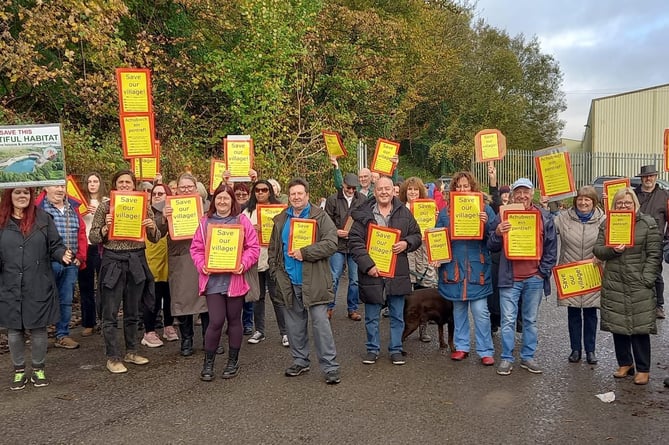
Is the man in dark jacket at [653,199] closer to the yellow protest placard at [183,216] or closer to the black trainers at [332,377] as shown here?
the black trainers at [332,377]

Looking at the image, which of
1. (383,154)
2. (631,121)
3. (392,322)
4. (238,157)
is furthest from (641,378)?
(631,121)

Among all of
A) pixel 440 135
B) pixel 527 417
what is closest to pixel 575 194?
pixel 527 417

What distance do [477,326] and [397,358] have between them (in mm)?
914

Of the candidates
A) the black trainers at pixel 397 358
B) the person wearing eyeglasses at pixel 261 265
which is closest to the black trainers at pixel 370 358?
the black trainers at pixel 397 358

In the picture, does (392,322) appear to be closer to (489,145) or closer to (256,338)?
(256,338)

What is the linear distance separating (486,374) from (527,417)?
3.90ft

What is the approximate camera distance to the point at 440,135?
37.1 meters

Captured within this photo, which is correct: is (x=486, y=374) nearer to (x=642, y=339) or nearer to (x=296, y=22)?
(x=642, y=339)

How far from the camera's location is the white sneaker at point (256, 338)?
294 inches

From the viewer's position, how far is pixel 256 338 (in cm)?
752

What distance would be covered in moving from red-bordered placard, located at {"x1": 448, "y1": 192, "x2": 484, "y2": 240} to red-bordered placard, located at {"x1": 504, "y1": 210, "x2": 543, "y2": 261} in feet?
0.97

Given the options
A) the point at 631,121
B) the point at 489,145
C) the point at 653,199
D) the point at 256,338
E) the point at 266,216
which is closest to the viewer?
the point at 266,216

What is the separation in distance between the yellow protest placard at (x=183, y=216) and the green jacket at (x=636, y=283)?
4140 millimetres

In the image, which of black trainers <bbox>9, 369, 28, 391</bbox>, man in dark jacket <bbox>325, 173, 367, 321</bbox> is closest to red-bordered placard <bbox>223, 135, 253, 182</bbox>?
man in dark jacket <bbox>325, 173, 367, 321</bbox>
